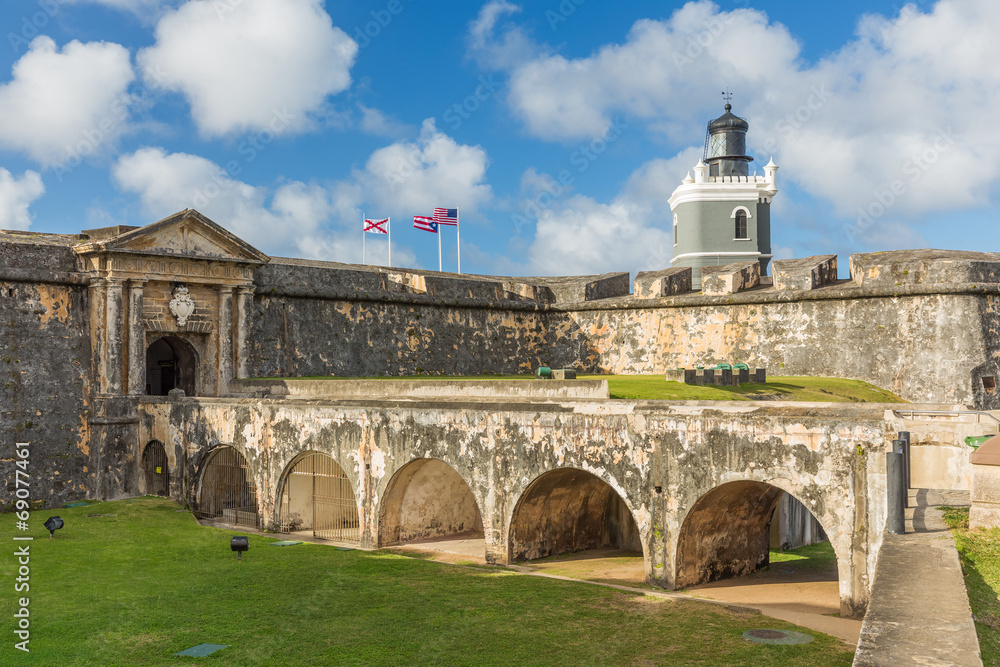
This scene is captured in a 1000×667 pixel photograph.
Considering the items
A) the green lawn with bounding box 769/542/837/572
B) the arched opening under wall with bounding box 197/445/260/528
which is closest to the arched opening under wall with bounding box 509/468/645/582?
the green lawn with bounding box 769/542/837/572

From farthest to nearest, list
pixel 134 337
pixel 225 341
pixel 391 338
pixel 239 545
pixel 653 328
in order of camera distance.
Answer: pixel 653 328, pixel 391 338, pixel 225 341, pixel 134 337, pixel 239 545

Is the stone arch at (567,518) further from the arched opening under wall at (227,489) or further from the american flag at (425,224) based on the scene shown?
the american flag at (425,224)

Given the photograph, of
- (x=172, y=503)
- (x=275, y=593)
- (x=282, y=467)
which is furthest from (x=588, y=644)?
A: (x=172, y=503)

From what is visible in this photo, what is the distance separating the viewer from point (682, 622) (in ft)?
40.6

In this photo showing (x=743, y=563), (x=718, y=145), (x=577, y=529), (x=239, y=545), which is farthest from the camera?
(x=718, y=145)

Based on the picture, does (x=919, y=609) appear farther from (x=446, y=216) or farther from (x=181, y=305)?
(x=446, y=216)

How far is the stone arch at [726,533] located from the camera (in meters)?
14.4

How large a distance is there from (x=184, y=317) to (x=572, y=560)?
12809mm

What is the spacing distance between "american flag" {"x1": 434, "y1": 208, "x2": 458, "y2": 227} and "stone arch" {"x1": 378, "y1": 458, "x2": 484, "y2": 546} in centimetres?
1436

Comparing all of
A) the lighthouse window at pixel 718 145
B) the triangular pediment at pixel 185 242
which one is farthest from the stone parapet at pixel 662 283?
the lighthouse window at pixel 718 145

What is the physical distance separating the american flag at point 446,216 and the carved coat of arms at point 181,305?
36.1 ft

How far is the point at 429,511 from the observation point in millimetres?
19266

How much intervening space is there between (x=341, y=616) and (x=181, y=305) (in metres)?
13.5

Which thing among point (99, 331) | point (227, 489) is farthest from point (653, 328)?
point (99, 331)
